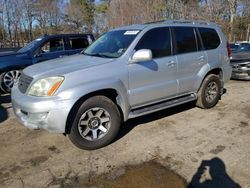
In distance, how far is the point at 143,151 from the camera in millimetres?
3770

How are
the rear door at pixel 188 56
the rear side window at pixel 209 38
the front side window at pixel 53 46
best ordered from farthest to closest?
the front side window at pixel 53 46, the rear side window at pixel 209 38, the rear door at pixel 188 56

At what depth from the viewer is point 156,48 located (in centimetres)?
448

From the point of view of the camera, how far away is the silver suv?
3506 mm

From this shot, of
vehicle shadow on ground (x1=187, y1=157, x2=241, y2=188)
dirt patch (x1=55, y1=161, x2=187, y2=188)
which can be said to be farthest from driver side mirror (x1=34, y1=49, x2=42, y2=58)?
vehicle shadow on ground (x1=187, y1=157, x2=241, y2=188)

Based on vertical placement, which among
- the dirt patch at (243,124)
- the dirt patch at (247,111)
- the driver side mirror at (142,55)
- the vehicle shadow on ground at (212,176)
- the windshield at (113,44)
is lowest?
the vehicle shadow on ground at (212,176)

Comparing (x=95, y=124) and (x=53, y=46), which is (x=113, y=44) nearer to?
(x=95, y=124)

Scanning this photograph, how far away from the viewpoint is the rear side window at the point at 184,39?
189 inches

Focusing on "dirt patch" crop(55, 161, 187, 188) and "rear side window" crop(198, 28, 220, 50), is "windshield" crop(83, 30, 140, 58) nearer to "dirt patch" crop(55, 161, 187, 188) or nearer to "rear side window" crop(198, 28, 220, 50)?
"rear side window" crop(198, 28, 220, 50)

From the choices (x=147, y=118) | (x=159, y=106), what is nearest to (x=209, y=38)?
(x=159, y=106)

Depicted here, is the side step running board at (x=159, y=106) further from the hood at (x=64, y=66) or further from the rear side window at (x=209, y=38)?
the rear side window at (x=209, y=38)

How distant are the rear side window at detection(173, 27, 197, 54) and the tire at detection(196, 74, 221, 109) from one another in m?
0.79

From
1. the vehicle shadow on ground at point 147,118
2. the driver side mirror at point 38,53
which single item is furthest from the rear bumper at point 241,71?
the driver side mirror at point 38,53

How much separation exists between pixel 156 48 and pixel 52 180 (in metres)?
2.71

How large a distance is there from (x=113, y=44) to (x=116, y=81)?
0.98 metres
